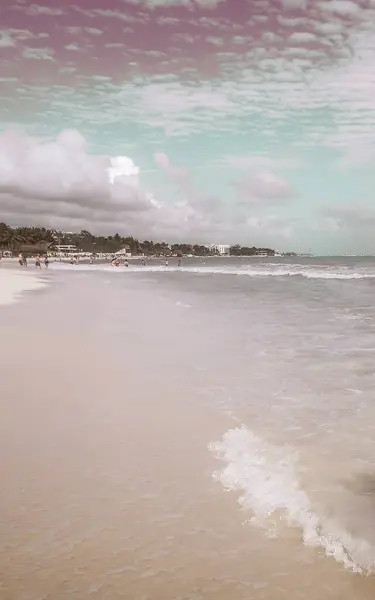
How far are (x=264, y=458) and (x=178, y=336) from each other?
8.14m

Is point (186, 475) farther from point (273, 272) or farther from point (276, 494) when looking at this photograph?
point (273, 272)

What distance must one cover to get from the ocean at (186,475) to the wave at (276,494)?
2 centimetres

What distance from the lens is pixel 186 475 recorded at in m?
5.07

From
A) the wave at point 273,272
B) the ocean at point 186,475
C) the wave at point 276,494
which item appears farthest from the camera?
the wave at point 273,272

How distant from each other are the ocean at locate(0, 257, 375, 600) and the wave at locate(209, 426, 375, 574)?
0.05ft

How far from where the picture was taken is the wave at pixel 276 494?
3922 millimetres

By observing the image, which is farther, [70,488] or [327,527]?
[70,488]

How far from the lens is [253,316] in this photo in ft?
62.1

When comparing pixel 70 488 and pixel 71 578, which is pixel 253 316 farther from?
pixel 71 578

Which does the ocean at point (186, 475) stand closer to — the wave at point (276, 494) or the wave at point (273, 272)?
the wave at point (276, 494)

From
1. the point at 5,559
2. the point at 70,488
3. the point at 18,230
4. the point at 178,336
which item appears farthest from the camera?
the point at 18,230

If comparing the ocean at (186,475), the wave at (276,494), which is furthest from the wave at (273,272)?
the wave at (276,494)

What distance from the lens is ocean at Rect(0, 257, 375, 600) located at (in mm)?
3574

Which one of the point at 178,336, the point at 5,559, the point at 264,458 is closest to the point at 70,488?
the point at 5,559
